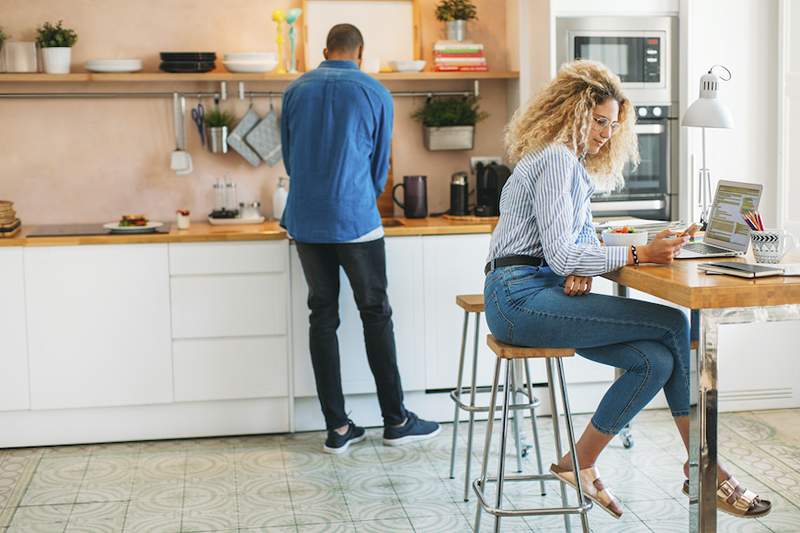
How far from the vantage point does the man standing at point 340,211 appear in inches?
156

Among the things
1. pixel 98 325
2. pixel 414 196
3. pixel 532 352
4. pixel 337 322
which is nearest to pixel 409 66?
pixel 414 196

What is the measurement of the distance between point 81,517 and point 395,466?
113cm

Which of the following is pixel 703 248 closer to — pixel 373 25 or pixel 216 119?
pixel 373 25

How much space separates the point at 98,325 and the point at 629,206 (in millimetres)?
2250

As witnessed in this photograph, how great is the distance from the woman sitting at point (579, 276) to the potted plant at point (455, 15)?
1.84 metres

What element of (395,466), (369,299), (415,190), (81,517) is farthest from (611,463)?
(81,517)

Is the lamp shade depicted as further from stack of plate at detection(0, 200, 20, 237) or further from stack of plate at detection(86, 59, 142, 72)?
stack of plate at detection(0, 200, 20, 237)

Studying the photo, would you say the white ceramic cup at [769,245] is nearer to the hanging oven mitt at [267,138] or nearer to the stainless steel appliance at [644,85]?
the stainless steel appliance at [644,85]

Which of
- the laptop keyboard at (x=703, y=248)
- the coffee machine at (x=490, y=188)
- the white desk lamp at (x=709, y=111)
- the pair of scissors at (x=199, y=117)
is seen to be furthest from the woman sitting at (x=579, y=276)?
the pair of scissors at (x=199, y=117)

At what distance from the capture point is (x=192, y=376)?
4.28m

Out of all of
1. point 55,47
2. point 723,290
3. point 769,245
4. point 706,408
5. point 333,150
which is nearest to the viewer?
point 723,290

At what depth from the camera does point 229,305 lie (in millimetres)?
4262

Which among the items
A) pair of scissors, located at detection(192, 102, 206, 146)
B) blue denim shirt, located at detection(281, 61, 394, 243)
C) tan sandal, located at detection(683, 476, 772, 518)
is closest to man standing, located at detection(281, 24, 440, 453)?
blue denim shirt, located at detection(281, 61, 394, 243)

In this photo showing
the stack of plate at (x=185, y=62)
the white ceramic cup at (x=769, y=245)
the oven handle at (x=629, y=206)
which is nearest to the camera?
the white ceramic cup at (x=769, y=245)
